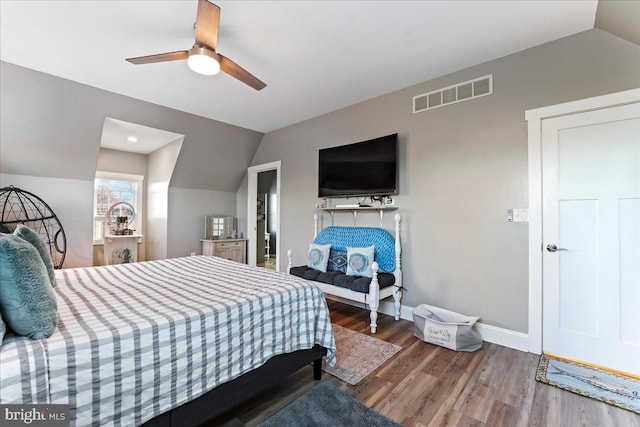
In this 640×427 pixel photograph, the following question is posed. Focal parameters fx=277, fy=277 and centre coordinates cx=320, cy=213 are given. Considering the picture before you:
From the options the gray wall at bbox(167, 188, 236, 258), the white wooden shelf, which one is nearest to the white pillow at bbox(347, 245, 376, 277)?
the white wooden shelf

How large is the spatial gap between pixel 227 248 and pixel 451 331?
4.19m

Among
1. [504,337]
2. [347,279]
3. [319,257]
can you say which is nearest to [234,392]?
[347,279]

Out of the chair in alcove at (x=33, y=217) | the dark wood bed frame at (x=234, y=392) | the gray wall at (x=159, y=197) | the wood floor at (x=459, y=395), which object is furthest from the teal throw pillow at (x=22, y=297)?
the gray wall at (x=159, y=197)

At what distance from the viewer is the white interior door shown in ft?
7.00

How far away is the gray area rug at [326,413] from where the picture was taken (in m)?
1.63

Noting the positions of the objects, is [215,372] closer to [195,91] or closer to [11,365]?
[11,365]

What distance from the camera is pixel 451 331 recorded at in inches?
101

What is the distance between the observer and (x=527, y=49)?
2537 millimetres

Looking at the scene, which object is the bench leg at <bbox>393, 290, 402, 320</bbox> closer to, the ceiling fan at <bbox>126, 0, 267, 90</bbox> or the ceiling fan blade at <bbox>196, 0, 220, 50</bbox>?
the ceiling fan at <bbox>126, 0, 267, 90</bbox>

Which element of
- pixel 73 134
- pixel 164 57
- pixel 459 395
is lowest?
pixel 459 395

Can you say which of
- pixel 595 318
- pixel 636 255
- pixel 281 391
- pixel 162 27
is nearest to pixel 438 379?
pixel 281 391

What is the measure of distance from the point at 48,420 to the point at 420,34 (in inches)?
125

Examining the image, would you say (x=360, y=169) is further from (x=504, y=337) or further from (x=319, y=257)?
(x=504, y=337)

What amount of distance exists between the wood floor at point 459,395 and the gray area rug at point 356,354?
0.21 feet
